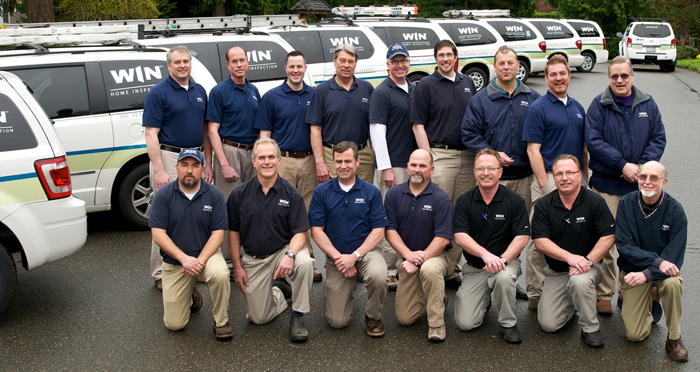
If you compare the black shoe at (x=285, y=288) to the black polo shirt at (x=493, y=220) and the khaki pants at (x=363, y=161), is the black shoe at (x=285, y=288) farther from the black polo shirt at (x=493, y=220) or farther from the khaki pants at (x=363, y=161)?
the black polo shirt at (x=493, y=220)

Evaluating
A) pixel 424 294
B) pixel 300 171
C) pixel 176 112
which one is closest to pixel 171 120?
pixel 176 112

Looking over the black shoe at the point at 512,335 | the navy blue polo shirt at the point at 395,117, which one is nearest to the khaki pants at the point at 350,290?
the black shoe at the point at 512,335

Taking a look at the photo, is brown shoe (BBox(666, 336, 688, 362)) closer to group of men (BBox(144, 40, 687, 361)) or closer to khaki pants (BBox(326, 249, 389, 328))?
group of men (BBox(144, 40, 687, 361))

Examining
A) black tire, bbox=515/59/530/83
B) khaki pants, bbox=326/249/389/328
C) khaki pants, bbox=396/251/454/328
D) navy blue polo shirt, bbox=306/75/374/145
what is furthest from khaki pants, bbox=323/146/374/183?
black tire, bbox=515/59/530/83

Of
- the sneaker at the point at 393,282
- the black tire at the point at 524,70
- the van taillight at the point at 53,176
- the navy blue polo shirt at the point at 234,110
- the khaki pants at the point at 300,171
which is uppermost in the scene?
the navy blue polo shirt at the point at 234,110

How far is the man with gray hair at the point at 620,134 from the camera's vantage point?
5383 mm

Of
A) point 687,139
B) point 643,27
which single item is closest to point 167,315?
point 687,139

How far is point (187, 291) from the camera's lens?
5.09 meters

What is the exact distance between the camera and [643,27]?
2661cm

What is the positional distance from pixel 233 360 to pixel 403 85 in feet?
9.83

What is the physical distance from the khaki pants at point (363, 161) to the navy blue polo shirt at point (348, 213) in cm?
104

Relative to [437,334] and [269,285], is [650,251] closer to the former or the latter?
[437,334]

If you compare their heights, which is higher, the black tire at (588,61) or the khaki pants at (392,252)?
the khaki pants at (392,252)

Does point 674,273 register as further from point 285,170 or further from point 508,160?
point 285,170
